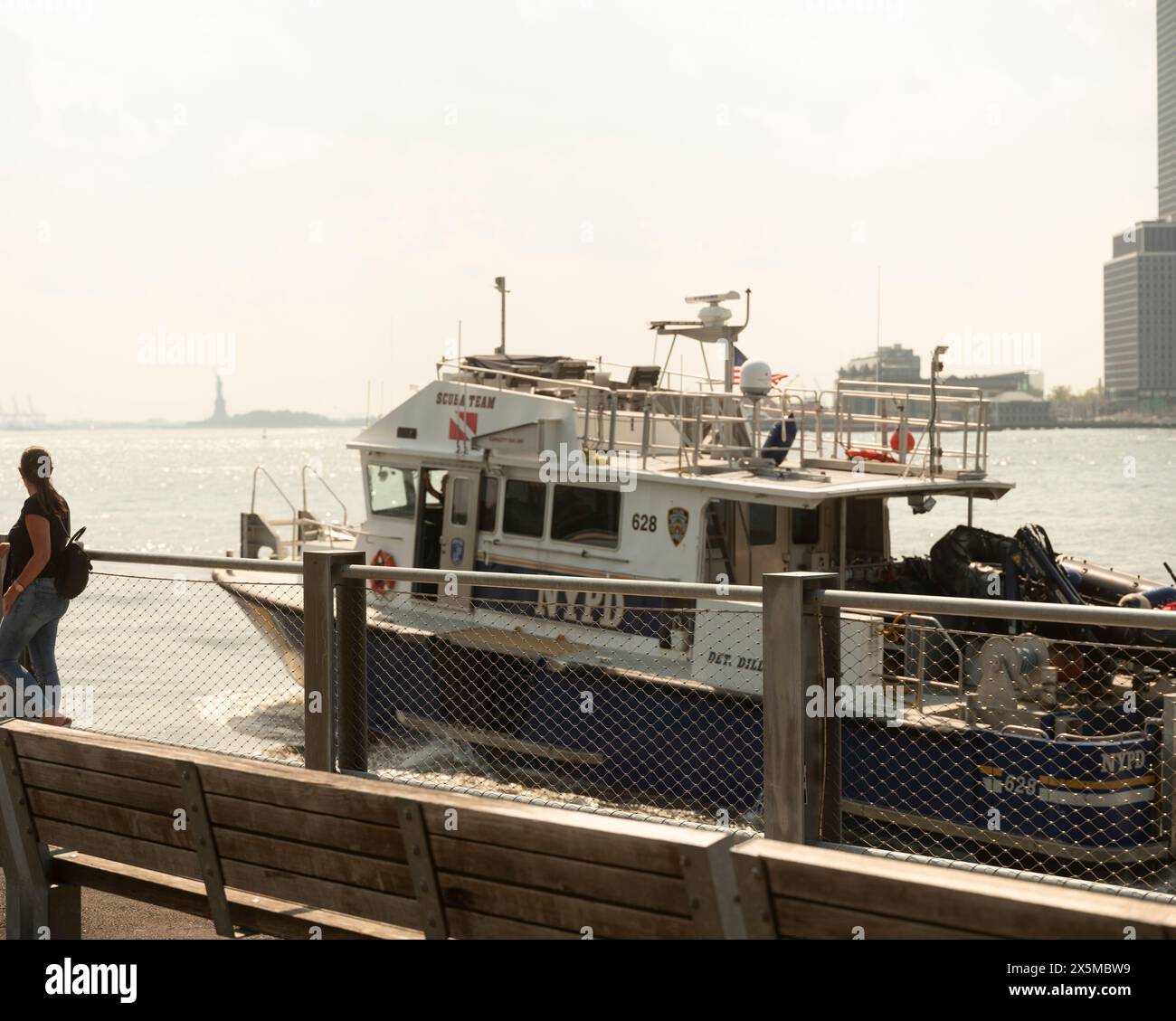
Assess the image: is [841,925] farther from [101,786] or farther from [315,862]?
[101,786]

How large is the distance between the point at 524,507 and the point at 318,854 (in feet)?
28.3

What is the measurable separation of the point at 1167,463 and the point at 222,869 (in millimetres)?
106218

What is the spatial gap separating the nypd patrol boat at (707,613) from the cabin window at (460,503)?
2 cm

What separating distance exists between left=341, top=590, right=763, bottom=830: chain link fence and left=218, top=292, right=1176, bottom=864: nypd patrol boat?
0.02m

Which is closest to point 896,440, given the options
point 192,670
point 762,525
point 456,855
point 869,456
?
point 869,456

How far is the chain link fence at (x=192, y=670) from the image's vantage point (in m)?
15.0

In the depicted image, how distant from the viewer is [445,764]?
12.6 m

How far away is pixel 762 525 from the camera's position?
11961 mm

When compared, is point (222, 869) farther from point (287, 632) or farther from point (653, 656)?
point (287, 632)

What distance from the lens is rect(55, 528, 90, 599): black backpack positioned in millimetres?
7016

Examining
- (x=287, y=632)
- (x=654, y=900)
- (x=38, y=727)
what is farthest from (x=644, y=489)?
(x=654, y=900)

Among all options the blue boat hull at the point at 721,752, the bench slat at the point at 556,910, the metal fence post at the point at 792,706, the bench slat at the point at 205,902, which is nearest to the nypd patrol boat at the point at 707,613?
the blue boat hull at the point at 721,752

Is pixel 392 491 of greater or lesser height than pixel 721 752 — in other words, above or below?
above
